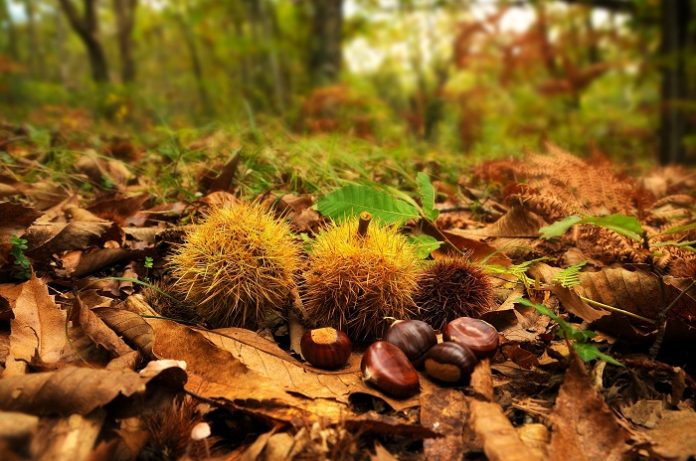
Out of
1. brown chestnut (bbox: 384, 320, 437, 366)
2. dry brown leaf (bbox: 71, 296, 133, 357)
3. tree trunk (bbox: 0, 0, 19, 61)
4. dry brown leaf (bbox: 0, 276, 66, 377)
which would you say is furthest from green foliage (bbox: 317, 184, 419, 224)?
tree trunk (bbox: 0, 0, 19, 61)

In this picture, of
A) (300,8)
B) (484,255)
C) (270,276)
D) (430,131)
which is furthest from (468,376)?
(300,8)

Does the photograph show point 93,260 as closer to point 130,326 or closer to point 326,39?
point 130,326

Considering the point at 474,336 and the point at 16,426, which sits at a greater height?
the point at 16,426

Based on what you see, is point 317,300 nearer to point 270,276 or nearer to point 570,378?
point 270,276

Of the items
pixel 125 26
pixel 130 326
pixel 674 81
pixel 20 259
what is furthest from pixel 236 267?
pixel 125 26

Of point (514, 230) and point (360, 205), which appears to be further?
point (514, 230)
